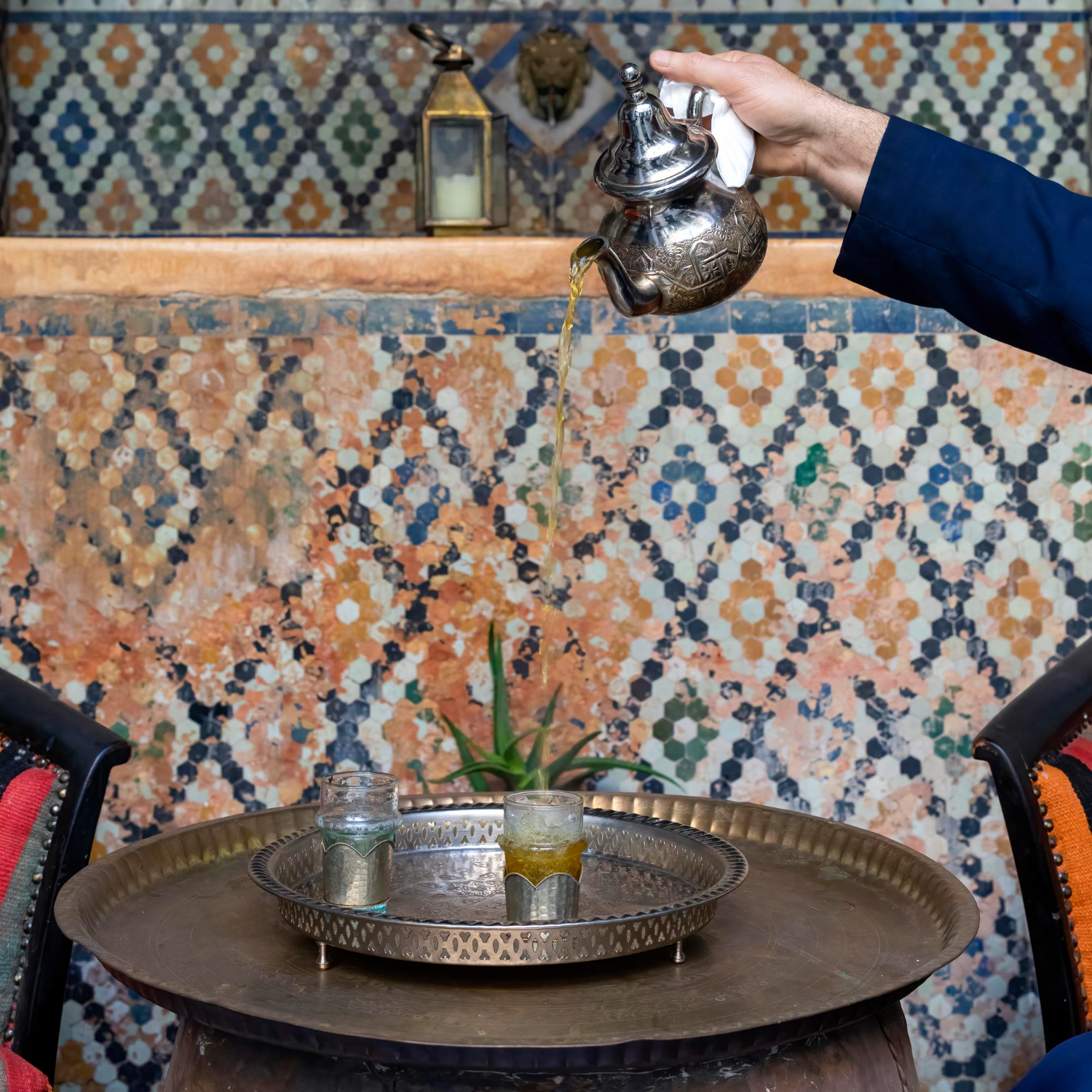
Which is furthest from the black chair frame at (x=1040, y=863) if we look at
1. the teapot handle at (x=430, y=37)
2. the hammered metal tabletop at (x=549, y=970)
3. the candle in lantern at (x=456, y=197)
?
the teapot handle at (x=430, y=37)

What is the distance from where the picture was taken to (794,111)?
1175 mm

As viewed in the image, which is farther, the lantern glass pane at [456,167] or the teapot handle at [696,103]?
the lantern glass pane at [456,167]

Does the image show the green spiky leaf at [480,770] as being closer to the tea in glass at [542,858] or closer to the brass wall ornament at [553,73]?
the tea in glass at [542,858]

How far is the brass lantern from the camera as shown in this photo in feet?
8.54

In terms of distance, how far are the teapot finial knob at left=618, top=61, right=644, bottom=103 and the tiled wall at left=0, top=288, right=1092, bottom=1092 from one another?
888 millimetres

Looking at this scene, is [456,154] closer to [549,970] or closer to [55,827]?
[55,827]

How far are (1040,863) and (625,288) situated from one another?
747 millimetres

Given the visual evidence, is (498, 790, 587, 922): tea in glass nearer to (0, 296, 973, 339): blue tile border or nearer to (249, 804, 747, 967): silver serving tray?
(249, 804, 747, 967): silver serving tray

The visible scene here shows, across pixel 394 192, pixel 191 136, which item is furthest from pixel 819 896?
pixel 191 136

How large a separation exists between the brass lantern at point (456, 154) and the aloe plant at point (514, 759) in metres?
0.99

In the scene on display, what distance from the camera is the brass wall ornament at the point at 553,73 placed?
3023mm

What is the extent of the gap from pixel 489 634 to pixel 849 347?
0.74 meters

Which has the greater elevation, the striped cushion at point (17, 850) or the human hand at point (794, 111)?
the human hand at point (794, 111)

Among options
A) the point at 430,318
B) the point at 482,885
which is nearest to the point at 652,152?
the point at 482,885
